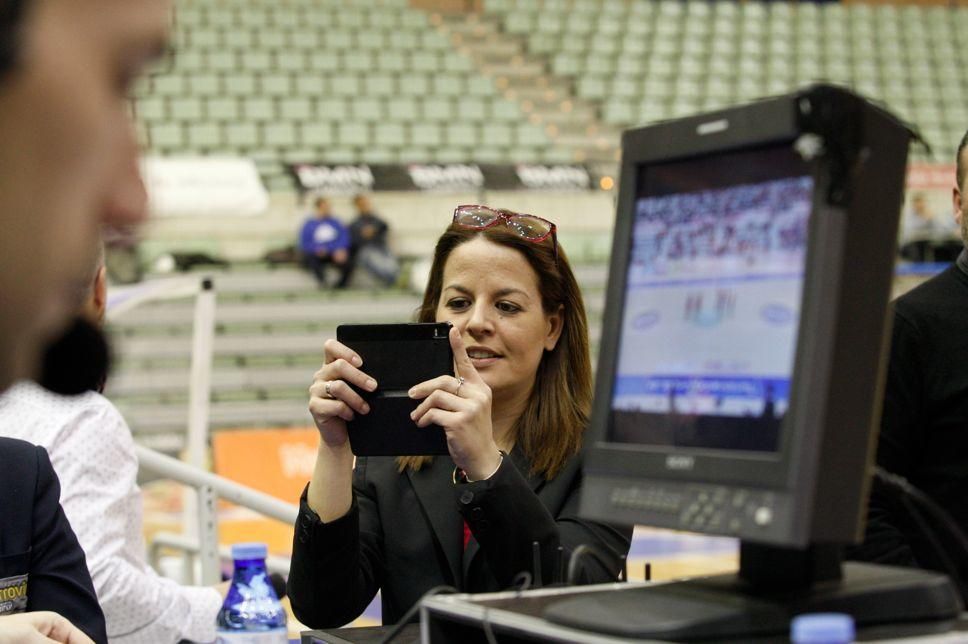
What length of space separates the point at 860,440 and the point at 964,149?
1.37m

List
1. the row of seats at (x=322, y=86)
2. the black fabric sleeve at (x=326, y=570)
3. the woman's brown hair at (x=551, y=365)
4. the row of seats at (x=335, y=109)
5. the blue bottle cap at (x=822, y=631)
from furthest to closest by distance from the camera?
the row of seats at (x=322, y=86), the row of seats at (x=335, y=109), the woman's brown hair at (x=551, y=365), the black fabric sleeve at (x=326, y=570), the blue bottle cap at (x=822, y=631)

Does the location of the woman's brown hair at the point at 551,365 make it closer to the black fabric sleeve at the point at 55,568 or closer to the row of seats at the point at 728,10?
the black fabric sleeve at the point at 55,568

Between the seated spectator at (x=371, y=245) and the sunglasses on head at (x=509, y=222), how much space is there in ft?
32.2

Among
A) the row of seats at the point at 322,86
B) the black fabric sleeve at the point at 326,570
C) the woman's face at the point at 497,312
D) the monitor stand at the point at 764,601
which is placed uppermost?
the row of seats at the point at 322,86

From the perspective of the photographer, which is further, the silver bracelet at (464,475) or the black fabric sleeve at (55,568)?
the black fabric sleeve at (55,568)

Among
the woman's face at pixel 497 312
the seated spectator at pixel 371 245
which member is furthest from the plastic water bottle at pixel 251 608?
the seated spectator at pixel 371 245

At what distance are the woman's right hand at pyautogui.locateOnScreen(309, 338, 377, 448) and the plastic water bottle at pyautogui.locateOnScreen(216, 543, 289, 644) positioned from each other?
249 millimetres

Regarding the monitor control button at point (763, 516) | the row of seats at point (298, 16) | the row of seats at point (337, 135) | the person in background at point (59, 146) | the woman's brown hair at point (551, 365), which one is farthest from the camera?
the row of seats at point (298, 16)

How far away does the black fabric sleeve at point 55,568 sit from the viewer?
1.91m

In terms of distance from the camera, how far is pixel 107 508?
96.2 inches

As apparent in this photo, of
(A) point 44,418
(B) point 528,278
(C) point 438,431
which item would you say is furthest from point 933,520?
(A) point 44,418

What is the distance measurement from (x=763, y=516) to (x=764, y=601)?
117mm

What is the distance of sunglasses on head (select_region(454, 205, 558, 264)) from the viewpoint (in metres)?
2.16

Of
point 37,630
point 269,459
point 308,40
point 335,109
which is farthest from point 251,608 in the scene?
point 308,40
